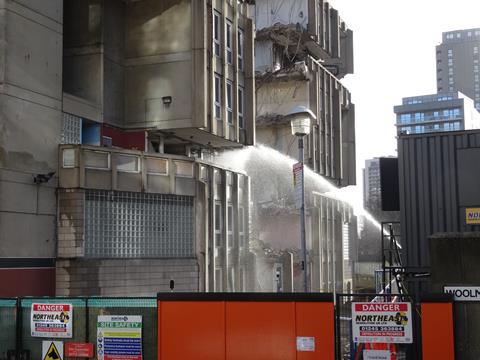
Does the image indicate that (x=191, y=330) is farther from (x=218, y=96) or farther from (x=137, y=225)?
(x=218, y=96)

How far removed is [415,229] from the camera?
16.9 m

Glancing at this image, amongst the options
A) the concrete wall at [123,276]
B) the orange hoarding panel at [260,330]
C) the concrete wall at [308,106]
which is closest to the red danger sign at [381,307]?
the orange hoarding panel at [260,330]

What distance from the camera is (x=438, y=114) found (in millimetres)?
182500

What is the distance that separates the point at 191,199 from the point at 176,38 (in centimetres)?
651

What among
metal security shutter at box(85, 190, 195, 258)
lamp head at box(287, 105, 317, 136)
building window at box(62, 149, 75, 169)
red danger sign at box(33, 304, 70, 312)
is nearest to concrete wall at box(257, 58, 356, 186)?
metal security shutter at box(85, 190, 195, 258)

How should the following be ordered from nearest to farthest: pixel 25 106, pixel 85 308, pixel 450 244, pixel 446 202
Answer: pixel 450 244 → pixel 85 308 → pixel 446 202 → pixel 25 106

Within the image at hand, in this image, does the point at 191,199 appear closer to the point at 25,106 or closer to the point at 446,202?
the point at 25,106

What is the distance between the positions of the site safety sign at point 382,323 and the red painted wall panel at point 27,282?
12185 mm

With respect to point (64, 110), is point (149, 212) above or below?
below

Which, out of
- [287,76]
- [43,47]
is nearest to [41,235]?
[43,47]

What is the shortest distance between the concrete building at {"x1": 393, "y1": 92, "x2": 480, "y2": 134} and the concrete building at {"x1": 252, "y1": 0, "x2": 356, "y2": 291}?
119m

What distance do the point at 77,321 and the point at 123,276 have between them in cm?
1003

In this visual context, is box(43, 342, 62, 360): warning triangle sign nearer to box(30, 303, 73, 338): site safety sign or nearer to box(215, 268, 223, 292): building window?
box(30, 303, 73, 338): site safety sign

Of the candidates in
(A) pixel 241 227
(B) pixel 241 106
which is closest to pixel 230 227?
(A) pixel 241 227
